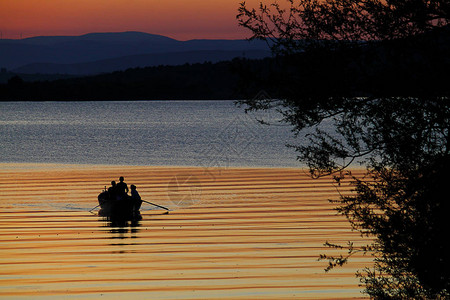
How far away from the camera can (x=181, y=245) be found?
22.5 metres

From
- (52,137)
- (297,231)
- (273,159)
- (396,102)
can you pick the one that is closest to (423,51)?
(396,102)

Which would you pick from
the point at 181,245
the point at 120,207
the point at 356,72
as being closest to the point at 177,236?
A: the point at 181,245

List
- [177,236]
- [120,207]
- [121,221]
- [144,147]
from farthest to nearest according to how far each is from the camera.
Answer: [144,147] < [120,207] < [121,221] < [177,236]

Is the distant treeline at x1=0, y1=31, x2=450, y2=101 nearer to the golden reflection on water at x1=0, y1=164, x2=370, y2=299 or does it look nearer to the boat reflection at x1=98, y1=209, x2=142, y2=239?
the golden reflection on water at x1=0, y1=164, x2=370, y2=299

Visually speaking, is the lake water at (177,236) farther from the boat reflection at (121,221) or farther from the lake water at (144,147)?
the lake water at (144,147)

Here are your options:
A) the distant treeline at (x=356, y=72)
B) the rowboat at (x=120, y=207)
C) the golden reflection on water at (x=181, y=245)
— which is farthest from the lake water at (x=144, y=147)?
the distant treeline at (x=356, y=72)

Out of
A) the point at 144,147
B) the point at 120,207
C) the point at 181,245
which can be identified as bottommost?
the point at 181,245

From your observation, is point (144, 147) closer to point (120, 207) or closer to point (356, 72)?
point (120, 207)

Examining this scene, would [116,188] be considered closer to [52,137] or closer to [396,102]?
[396,102]

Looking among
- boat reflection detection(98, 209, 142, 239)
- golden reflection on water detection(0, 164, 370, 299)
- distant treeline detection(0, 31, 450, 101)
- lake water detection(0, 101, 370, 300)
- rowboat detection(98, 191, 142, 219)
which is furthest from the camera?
rowboat detection(98, 191, 142, 219)

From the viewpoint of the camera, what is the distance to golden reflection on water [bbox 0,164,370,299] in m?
17.3

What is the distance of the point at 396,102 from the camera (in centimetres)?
1217

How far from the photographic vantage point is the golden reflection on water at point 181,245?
17266mm

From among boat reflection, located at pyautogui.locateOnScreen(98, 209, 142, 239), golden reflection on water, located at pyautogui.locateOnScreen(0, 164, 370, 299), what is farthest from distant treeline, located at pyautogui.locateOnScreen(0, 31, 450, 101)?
boat reflection, located at pyautogui.locateOnScreen(98, 209, 142, 239)
